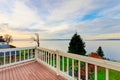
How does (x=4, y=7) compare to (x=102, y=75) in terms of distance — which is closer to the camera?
(x=4, y=7)

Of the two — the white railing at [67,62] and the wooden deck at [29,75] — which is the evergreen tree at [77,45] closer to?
the white railing at [67,62]

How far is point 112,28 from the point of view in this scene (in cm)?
1644

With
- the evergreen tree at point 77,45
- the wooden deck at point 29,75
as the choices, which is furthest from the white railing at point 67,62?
the evergreen tree at point 77,45

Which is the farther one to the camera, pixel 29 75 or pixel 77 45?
pixel 77 45

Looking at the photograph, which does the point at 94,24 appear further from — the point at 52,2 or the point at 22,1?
the point at 22,1

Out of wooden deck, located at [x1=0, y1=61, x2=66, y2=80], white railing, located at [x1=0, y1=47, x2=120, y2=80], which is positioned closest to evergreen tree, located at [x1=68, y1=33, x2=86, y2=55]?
white railing, located at [x1=0, y1=47, x2=120, y2=80]

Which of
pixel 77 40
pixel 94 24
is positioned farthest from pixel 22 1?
pixel 94 24

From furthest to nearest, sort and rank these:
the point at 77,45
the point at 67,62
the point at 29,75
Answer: the point at 77,45
the point at 29,75
the point at 67,62

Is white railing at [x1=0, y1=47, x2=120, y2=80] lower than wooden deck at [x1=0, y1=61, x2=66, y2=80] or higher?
higher

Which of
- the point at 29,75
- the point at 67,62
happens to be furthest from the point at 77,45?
the point at 67,62

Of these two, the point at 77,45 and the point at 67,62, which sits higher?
Answer: the point at 67,62

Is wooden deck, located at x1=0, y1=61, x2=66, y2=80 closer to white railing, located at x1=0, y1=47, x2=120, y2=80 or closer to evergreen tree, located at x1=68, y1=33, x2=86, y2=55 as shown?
white railing, located at x1=0, y1=47, x2=120, y2=80

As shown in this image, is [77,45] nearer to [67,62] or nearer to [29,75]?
[29,75]

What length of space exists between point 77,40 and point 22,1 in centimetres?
1032
